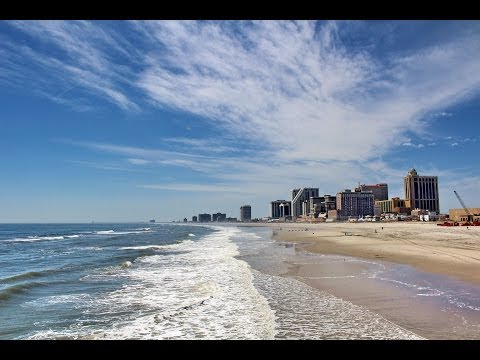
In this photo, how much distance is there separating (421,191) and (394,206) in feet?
45.6

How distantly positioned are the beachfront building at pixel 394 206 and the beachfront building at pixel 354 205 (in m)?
5.65

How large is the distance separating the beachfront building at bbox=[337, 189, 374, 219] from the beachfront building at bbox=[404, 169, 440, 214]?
1824cm

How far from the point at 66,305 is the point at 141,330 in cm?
438

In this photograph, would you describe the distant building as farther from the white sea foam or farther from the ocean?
the white sea foam

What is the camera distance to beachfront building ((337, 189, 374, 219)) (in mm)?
175625

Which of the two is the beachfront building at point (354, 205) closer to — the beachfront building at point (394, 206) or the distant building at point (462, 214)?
the beachfront building at point (394, 206)

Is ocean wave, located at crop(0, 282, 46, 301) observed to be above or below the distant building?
below

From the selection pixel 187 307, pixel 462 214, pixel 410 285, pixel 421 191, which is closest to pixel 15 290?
pixel 187 307

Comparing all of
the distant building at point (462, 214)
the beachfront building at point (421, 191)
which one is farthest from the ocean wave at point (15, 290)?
the beachfront building at point (421, 191)

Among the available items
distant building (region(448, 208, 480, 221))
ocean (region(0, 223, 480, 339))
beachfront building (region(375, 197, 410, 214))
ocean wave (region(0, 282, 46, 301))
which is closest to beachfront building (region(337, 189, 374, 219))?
beachfront building (region(375, 197, 410, 214))

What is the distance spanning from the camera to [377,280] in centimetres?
1452

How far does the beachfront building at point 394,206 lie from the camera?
512 feet

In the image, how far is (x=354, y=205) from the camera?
17700 centimetres
